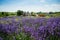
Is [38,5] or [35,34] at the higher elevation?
[38,5]

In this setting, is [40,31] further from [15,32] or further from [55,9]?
[55,9]

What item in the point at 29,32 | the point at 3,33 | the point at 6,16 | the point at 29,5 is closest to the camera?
the point at 29,32

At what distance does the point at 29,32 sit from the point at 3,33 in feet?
1.30

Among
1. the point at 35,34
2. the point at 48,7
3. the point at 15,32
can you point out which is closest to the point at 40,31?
the point at 35,34

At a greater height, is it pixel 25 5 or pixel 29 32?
pixel 25 5

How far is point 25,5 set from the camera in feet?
6.20

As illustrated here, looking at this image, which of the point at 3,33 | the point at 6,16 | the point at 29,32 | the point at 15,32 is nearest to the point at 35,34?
the point at 29,32

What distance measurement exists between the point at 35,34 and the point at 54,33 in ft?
0.69

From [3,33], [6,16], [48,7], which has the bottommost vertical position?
[3,33]

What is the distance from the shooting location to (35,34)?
134cm

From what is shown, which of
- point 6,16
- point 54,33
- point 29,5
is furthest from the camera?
Answer: point 6,16

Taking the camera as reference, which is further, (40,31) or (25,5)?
(25,5)

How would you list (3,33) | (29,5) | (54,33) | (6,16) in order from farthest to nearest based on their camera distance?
(6,16) → (29,5) → (3,33) → (54,33)

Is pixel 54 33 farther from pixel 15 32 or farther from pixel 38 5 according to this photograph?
pixel 38 5
